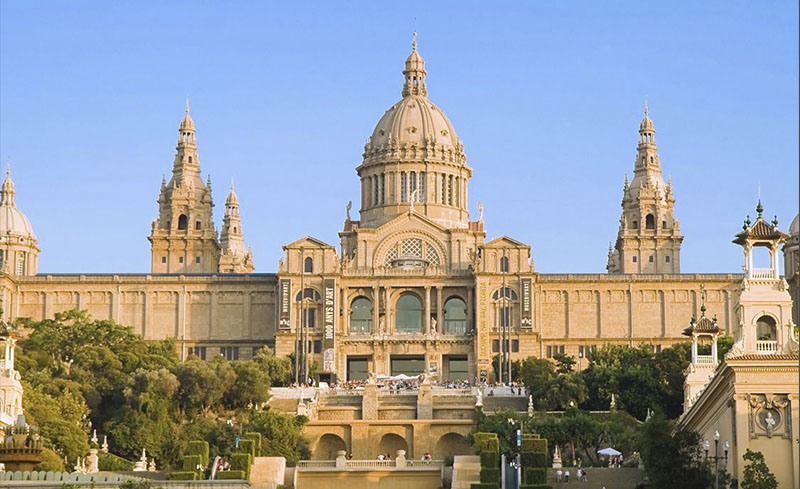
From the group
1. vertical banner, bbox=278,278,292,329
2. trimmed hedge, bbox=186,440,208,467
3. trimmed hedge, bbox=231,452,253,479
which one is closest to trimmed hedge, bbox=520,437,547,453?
trimmed hedge, bbox=231,452,253,479

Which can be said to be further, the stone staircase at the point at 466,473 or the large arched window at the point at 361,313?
the large arched window at the point at 361,313

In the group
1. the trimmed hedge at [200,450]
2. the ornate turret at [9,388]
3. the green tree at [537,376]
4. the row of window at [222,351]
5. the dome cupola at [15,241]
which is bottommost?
the trimmed hedge at [200,450]

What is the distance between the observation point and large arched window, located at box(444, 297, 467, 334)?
490 ft

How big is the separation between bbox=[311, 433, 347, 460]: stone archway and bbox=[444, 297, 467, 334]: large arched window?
33.1m

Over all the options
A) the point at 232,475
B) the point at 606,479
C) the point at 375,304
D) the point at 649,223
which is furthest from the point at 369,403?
the point at 649,223

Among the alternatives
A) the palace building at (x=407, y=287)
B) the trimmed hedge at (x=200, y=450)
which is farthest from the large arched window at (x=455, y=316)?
the trimmed hedge at (x=200, y=450)

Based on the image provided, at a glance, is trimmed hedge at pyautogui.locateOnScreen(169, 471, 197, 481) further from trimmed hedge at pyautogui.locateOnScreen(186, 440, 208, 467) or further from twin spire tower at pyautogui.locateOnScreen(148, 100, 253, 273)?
twin spire tower at pyautogui.locateOnScreen(148, 100, 253, 273)

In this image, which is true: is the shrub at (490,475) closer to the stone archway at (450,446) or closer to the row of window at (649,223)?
the stone archway at (450,446)

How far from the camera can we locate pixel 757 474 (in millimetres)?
65625

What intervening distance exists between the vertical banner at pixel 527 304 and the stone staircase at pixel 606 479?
60994 mm

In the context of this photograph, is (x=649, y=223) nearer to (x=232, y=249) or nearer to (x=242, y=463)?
(x=232, y=249)

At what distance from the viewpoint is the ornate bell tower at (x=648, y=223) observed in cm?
15975

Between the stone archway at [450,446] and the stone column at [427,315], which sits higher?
the stone column at [427,315]

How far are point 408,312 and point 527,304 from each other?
30.5ft
